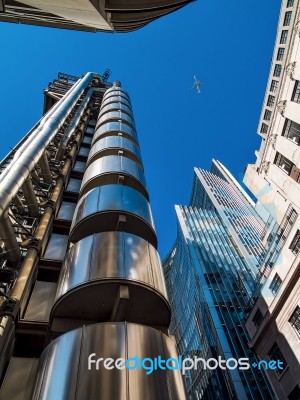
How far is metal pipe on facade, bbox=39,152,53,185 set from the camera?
15.6 m

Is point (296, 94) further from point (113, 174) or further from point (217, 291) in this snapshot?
point (217, 291)

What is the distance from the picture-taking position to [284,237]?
32.5m

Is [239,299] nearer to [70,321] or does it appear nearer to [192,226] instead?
[192,226]

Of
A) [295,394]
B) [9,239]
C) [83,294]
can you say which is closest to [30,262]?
[9,239]

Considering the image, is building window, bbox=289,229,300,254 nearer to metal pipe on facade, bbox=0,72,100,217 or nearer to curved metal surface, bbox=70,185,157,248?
curved metal surface, bbox=70,185,157,248

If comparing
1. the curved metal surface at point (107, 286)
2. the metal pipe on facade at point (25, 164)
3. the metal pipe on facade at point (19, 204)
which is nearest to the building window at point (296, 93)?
the metal pipe on facade at point (25, 164)

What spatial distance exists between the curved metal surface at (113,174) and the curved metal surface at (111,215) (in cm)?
186

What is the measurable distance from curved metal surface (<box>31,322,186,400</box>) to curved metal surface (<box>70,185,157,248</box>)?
4930 mm

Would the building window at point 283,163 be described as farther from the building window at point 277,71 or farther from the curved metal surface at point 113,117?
the building window at point 277,71

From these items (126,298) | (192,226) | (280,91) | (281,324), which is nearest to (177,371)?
(126,298)

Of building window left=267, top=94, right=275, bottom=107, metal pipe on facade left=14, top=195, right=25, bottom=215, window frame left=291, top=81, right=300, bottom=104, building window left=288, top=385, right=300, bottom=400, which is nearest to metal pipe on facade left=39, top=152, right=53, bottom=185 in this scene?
metal pipe on facade left=14, top=195, right=25, bottom=215

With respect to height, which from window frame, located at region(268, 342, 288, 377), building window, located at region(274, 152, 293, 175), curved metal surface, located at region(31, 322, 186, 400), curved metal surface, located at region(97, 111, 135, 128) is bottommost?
window frame, located at region(268, 342, 288, 377)

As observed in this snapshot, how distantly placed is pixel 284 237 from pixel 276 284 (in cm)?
515

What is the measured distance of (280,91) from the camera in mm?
32031
